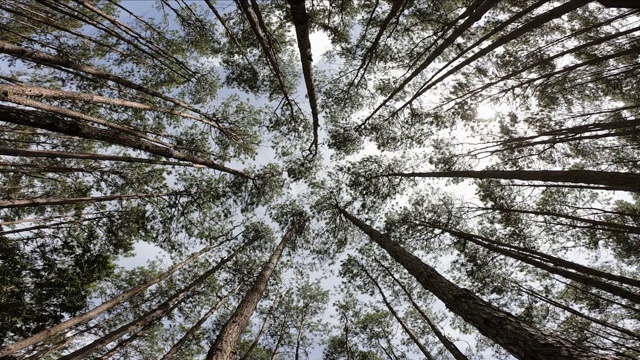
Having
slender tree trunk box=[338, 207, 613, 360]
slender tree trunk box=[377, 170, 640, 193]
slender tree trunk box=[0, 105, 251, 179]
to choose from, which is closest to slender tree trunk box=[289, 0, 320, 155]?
slender tree trunk box=[377, 170, 640, 193]

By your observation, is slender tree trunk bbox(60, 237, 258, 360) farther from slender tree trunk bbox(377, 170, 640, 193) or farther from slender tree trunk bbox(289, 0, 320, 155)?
slender tree trunk bbox(377, 170, 640, 193)

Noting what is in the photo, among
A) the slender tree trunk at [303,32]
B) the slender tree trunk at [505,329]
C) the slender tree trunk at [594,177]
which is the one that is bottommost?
the slender tree trunk at [505,329]

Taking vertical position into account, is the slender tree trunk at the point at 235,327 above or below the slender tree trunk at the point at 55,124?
below

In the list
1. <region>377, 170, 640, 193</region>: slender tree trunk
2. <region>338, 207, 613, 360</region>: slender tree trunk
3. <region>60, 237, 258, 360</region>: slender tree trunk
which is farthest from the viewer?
<region>60, 237, 258, 360</region>: slender tree trunk

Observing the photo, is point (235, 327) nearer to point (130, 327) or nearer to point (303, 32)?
point (130, 327)

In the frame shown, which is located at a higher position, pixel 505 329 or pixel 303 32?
pixel 303 32

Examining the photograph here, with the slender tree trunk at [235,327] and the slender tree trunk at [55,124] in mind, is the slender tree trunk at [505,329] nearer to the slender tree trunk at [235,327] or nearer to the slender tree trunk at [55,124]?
the slender tree trunk at [235,327]

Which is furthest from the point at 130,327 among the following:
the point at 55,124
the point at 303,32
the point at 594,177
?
the point at 594,177

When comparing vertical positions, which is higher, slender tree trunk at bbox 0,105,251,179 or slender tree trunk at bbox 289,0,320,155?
slender tree trunk at bbox 289,0,320,155

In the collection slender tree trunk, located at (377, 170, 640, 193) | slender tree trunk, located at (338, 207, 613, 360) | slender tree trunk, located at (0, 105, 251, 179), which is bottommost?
slender tree trunk, located at (338, 207, 613, 360)

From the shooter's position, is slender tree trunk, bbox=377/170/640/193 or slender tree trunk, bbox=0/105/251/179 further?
slender tree trunk, bbox=0/105/251/179

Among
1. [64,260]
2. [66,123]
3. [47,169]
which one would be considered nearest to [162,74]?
[47,169]

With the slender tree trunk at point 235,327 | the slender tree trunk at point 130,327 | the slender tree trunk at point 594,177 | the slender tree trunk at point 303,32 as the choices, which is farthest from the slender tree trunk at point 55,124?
the slender tree trunk at point 594,177

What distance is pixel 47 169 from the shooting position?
25.0 ft
